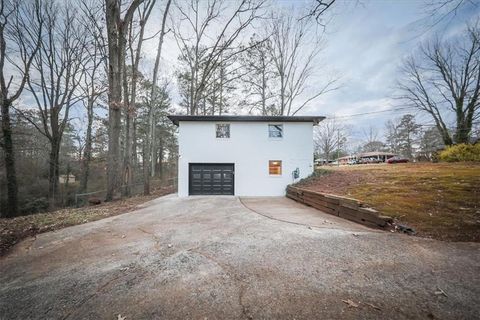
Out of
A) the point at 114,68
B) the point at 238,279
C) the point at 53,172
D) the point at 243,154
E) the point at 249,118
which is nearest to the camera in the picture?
the point at 238,279

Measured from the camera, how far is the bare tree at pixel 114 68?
8.79 metres

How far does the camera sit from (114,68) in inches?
366

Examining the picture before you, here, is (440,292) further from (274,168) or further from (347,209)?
(274,168)

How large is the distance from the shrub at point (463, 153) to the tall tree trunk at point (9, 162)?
28.8m

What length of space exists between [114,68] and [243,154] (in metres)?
7.77

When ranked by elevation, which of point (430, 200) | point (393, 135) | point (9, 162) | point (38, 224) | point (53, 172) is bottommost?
point (38, 224)

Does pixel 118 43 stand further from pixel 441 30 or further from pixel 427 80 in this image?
pixel 427 80

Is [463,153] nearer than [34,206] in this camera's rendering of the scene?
No

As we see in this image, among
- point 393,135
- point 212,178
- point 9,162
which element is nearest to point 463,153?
point 212,178

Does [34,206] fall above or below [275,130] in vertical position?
below

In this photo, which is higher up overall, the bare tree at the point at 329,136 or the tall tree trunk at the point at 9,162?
the bare tree at the point at 329,136

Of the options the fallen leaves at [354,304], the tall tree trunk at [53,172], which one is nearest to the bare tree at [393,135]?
the fallen leaves at [354,304]

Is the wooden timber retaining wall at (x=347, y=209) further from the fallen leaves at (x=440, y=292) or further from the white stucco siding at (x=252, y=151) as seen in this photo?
the white stucco siding at (x=252, y=151)

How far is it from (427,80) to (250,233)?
29679 mm
